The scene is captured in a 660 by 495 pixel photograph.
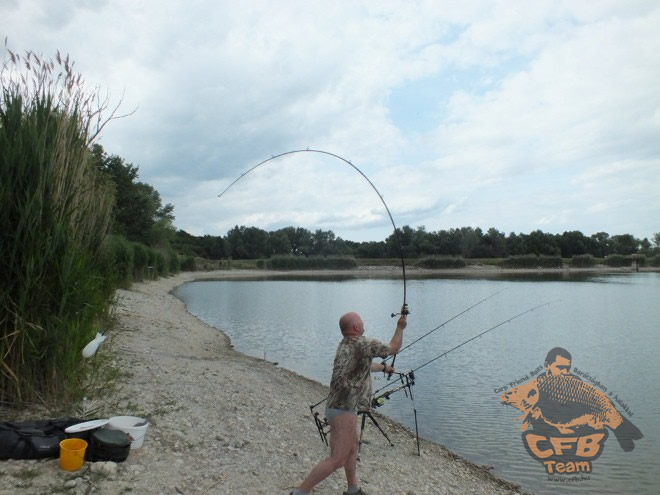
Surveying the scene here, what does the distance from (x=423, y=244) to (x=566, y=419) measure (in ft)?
331

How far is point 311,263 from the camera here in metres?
104

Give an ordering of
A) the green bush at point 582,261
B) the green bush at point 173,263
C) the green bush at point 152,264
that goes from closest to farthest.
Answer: the green bush at point 152,264
the green bush at point 173,263
the green bush at point 582,261

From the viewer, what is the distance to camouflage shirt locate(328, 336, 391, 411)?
4.05 m

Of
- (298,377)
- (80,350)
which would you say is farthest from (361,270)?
(80,350)

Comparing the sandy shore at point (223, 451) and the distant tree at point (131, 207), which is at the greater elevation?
the distant tree at point (131, 207)

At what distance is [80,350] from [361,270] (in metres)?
102

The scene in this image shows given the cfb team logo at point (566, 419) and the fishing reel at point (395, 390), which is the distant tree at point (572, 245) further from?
the fishing reel at point (395, 390)

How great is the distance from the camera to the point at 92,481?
3982 mm

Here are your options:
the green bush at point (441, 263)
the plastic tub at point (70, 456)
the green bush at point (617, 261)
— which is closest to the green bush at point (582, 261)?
the green bush at point (617, 261)

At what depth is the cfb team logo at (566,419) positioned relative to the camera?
775cm

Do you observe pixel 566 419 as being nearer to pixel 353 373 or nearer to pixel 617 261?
pixel 353 373

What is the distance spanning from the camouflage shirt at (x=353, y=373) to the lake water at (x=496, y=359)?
4108 mm

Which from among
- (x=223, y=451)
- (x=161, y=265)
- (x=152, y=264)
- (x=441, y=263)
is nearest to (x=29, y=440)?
(x=223, y=451)

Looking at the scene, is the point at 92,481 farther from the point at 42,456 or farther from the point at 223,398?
the point at 223,398
